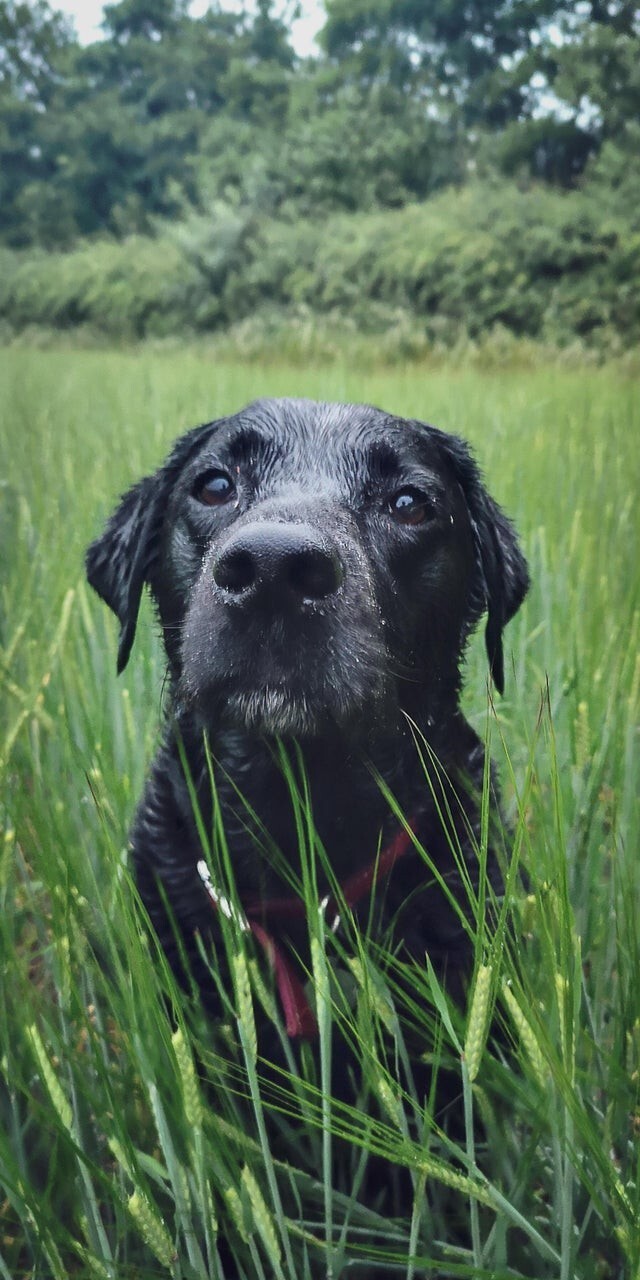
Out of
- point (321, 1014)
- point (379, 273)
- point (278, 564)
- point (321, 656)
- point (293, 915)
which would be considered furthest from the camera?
point (379, 273)

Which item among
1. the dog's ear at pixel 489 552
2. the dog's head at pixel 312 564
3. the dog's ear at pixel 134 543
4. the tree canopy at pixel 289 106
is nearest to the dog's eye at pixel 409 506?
the dog's head at pixel 312 564

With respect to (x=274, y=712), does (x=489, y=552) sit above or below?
above

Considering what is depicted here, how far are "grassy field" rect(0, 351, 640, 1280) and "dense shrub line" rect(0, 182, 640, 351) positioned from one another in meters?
0.74

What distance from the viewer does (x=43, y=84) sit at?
131 inches

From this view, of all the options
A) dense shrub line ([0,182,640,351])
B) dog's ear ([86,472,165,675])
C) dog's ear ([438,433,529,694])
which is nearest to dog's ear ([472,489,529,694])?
dog's ear ([438,433,529,694])

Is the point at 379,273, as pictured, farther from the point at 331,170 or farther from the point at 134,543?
the point at 134,543

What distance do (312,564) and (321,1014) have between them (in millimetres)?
616

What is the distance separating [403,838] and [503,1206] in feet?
2.46

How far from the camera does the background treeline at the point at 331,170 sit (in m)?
3.01

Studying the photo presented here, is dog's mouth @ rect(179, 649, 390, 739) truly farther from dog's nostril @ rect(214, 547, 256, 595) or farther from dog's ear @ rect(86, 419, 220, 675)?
dog's ear @ rect(86, 419, 220, 675)

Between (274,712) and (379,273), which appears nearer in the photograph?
(274,712)

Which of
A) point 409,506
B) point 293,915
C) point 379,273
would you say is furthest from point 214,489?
point 379,273

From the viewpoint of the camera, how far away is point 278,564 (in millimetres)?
1333

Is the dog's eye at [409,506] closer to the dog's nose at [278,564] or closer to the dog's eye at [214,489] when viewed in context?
the dog's eye at [214,489]
